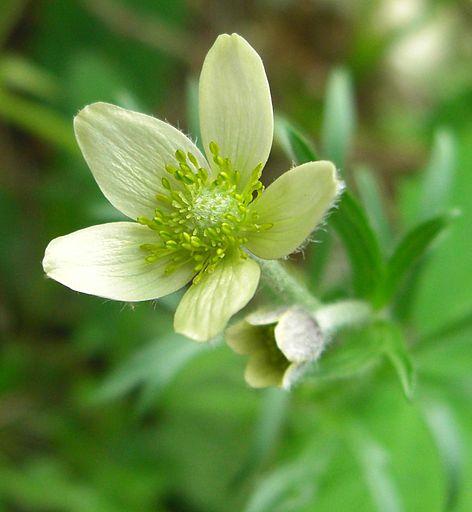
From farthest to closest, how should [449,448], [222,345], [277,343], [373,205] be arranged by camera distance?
[222,345] < [373,205] < [449,448] < [277,343]

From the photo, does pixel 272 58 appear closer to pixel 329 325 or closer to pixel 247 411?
pixel 247 411

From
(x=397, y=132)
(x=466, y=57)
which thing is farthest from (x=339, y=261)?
(x=466, y=57)

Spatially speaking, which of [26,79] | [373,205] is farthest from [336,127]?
[26,79]

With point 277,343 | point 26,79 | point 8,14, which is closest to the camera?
point 277,343

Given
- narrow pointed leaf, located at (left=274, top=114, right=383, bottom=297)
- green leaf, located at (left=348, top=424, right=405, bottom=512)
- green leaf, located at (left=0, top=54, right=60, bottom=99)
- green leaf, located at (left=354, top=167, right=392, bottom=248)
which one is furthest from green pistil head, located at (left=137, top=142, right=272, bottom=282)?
green leaf, located at (left=0, top=54, right=60, bottom=99)

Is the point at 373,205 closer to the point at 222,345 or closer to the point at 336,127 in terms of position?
the point at 336,127

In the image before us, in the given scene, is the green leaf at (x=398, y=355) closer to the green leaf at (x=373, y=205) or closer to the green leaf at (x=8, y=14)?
the green leaf at (x=373, y=205)

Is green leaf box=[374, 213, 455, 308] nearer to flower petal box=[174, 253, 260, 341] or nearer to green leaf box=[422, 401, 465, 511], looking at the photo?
green leaf box=[422, 401, 465, 511]

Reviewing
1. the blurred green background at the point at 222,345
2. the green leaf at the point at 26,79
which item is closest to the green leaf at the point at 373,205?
the blurred green background at the point at 222,345
